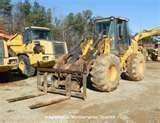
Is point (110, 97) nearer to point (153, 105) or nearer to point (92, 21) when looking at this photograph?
point (153, 105)

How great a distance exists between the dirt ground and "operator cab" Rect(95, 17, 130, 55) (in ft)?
6.42

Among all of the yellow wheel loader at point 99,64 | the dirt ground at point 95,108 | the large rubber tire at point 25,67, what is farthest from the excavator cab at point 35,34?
the dirt ground at point 95,108

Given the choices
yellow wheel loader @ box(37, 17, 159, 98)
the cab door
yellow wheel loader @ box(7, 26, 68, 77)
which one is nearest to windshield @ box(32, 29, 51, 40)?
yellow wheel loader @ box(7, 26, 68, 77)

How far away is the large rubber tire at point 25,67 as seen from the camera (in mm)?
14935

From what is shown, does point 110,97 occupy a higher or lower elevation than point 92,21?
lower

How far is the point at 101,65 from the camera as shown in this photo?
34.4ft

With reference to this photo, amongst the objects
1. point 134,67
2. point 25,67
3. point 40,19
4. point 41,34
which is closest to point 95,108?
point 134,67

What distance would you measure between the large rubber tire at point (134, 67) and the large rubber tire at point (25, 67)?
4542mm

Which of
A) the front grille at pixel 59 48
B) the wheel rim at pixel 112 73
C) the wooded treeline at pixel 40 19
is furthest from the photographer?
the wooded treeline at pixel 40 19

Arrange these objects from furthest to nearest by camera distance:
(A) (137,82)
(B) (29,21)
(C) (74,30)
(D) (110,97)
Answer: (C) (74,30), (B) (29,21), (A) (137,82), (D) (110,97)

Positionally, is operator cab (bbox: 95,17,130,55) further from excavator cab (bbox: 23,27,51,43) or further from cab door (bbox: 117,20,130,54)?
excavator cab (bbox: 23,27,51,43)

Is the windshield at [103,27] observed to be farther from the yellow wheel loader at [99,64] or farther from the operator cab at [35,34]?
the operator cab at [35,34]

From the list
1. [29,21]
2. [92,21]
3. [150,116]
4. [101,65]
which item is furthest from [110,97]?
[29,21]

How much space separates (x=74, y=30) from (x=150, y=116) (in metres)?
34.6
